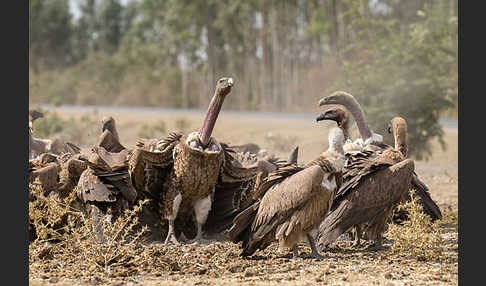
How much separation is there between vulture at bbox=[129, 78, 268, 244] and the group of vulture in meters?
0.01

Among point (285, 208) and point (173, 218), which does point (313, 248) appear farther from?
point (173, 218)

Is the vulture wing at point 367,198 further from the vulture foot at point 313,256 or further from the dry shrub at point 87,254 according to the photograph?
the dry shrub at point 87,254

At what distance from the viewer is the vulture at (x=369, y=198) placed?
6918mm

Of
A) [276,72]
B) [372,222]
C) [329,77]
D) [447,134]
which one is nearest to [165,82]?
[276,72]

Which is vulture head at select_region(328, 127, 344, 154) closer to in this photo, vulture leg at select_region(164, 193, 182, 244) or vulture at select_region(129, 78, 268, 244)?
vulture at select_region(129, 78, 268, 244)

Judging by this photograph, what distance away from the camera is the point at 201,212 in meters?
7.93

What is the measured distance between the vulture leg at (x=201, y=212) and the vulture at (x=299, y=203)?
1371 millimetres

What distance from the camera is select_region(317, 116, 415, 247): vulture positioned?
692 cm

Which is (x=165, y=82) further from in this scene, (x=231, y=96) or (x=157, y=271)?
(x=157, y=271)

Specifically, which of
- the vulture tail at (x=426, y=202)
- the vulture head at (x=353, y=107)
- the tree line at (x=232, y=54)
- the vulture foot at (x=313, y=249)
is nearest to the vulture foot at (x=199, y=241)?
the vulture foot at (x=313, y=249)

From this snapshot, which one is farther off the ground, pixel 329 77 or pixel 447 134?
pixel 329 77

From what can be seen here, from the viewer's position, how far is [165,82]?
149 ft

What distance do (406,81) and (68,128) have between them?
12119 millimetres

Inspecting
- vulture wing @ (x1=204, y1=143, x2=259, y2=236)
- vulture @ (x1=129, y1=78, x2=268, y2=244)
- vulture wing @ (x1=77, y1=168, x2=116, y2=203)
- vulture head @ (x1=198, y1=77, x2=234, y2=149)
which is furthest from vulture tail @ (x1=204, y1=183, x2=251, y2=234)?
vulture wing @ (x1=77, y1=168, x2=116, y2=203)
